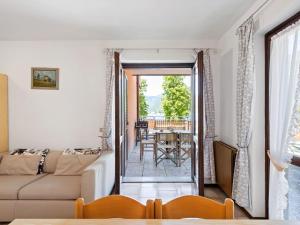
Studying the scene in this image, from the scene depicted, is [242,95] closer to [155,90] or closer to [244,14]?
[244,14]

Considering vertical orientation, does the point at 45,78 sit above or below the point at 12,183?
above

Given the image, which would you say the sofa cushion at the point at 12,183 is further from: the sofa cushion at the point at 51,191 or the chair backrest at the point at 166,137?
the chair backrest at the point at 166,137

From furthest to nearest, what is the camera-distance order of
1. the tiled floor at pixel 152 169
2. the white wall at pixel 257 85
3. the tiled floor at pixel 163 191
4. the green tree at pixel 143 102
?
the green tree at pixel 143 102, the tiled floor at pixel 152 169, the tiled floor at pixel 163 191, the white wall at pixel 257 85

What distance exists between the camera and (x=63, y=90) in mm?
4703

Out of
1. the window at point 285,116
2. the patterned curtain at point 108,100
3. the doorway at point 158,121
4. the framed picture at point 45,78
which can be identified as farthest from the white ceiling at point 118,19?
the doorway at point 158,121

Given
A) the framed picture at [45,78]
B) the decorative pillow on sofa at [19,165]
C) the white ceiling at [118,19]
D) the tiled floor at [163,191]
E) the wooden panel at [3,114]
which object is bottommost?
the tiled floor at [163,191]

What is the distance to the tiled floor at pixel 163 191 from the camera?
4.24 metres

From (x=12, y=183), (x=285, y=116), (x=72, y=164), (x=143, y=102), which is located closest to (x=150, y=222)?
(x=285, y=116)

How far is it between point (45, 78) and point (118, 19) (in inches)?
71.8

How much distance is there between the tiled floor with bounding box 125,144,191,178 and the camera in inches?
225

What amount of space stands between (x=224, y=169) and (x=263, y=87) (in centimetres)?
148

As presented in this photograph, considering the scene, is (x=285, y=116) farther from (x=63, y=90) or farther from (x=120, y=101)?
(x=63, y=90)

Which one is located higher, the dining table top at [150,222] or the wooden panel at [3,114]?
the wooden panel at [3,114]

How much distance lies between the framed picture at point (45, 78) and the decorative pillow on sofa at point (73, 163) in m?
1.32
